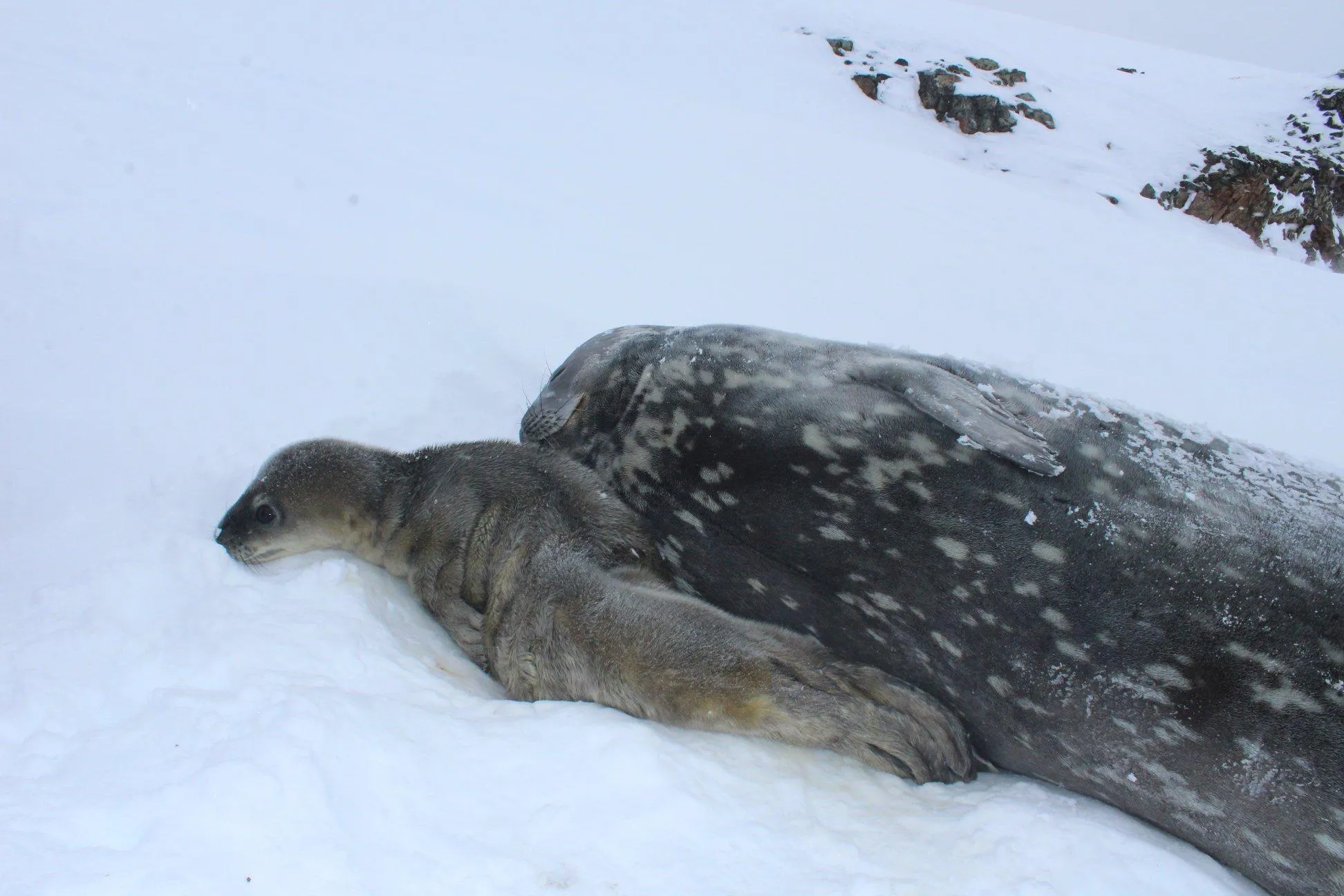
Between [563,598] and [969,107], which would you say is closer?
[563,598]

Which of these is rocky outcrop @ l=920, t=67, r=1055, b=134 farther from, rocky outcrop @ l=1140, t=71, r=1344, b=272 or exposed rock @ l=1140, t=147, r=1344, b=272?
exposed rock @ l=1140, t=147, r=1344, b=272

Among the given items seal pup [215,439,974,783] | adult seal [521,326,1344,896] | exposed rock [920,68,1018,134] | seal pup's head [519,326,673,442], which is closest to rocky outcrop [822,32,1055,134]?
exposed rock [920,68,1018,134]

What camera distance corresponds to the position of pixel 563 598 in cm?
274

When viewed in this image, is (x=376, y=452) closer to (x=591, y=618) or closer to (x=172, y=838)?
(x=591, y=618)

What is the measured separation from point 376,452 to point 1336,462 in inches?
156

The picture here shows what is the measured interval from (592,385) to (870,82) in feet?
38.5

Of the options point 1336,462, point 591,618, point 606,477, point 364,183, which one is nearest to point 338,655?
point 591,618

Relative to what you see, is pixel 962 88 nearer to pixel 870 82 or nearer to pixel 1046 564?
pixel 870 82

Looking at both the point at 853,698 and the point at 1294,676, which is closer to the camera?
the point at 1294,676

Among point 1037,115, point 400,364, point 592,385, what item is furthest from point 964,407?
point 1037,115

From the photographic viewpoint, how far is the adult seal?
207cm

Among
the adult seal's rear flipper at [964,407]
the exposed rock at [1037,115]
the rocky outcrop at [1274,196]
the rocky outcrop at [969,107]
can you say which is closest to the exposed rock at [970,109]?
the rocky outcrop at [969,107]

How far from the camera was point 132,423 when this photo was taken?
3191mm

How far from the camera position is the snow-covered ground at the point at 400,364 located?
73.5 inches
